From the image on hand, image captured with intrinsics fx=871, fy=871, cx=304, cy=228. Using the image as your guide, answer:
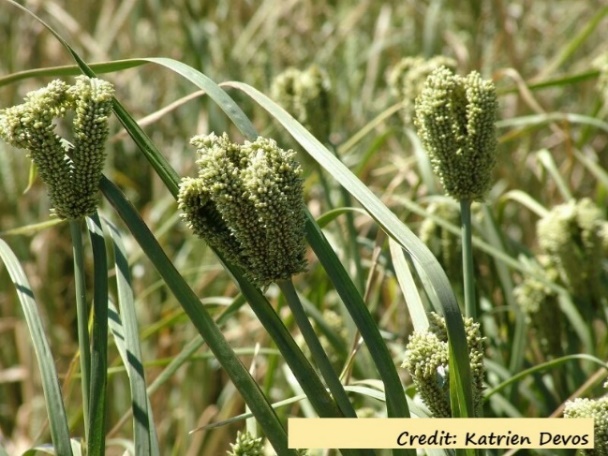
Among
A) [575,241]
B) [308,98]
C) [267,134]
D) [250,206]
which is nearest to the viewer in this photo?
[250,206]

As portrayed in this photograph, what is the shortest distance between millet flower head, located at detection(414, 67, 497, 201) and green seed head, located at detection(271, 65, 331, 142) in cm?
55

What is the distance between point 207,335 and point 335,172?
0.20m

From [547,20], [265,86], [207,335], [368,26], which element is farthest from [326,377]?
[547,20]

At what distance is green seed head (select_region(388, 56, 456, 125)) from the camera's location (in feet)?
4.91

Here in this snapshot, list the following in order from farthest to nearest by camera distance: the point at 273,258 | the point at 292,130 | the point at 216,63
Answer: the point at 216,63 < the point at 292,130 < the point at 273,258

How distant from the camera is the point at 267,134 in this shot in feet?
6.60

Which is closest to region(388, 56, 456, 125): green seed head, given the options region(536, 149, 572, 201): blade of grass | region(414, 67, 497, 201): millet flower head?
region(536, 149, 572, 201): blade of grass

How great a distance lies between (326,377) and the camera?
0.82 meters

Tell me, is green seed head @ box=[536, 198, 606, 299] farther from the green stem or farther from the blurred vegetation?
the green stem

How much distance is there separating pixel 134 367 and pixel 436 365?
0.30m

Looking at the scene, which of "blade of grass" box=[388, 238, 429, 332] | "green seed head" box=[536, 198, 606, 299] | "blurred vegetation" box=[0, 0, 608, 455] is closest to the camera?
"blade of grass" box=[388, 238, 429, 332]

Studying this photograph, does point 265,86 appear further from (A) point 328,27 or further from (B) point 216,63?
(A) point 328,27

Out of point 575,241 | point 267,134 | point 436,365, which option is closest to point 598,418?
point 436,365

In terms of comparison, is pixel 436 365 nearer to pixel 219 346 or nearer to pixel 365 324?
pixel 365 324
